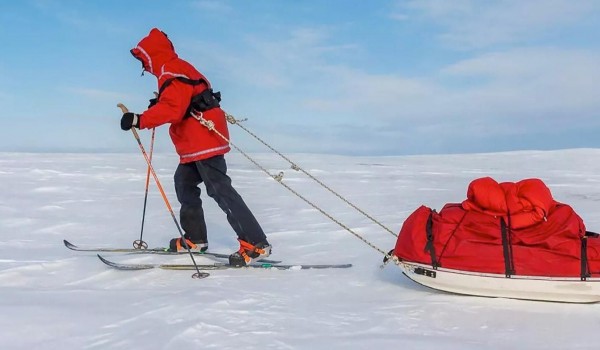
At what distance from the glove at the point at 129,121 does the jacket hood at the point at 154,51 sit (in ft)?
1.44

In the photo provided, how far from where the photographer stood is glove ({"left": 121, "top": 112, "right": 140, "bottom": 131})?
12.6 feet

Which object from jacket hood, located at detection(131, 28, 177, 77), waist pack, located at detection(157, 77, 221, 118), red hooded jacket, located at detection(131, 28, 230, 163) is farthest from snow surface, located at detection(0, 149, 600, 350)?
jacket hood, located at detection(131, 28, 177, 77)

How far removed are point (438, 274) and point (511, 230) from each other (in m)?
0.47

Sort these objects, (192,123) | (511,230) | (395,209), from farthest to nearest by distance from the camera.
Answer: (395,209) < (192,123) < (511,230)

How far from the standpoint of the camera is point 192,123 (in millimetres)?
4195

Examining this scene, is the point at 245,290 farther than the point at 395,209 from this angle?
No

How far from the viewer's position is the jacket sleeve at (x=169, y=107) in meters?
3.88

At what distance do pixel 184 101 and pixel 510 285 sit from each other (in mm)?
2480

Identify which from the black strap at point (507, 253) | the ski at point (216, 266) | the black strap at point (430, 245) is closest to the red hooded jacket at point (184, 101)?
the ski at point (216, 266)

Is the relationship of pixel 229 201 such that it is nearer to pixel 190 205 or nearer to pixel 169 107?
pixel 190 205

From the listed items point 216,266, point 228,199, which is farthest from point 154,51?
point 216,266

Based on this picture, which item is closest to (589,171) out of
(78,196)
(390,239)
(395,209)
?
(395,209)

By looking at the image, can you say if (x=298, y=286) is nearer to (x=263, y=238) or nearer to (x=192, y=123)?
(x=263, y=238)

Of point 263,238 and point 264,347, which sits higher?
point 263,238
